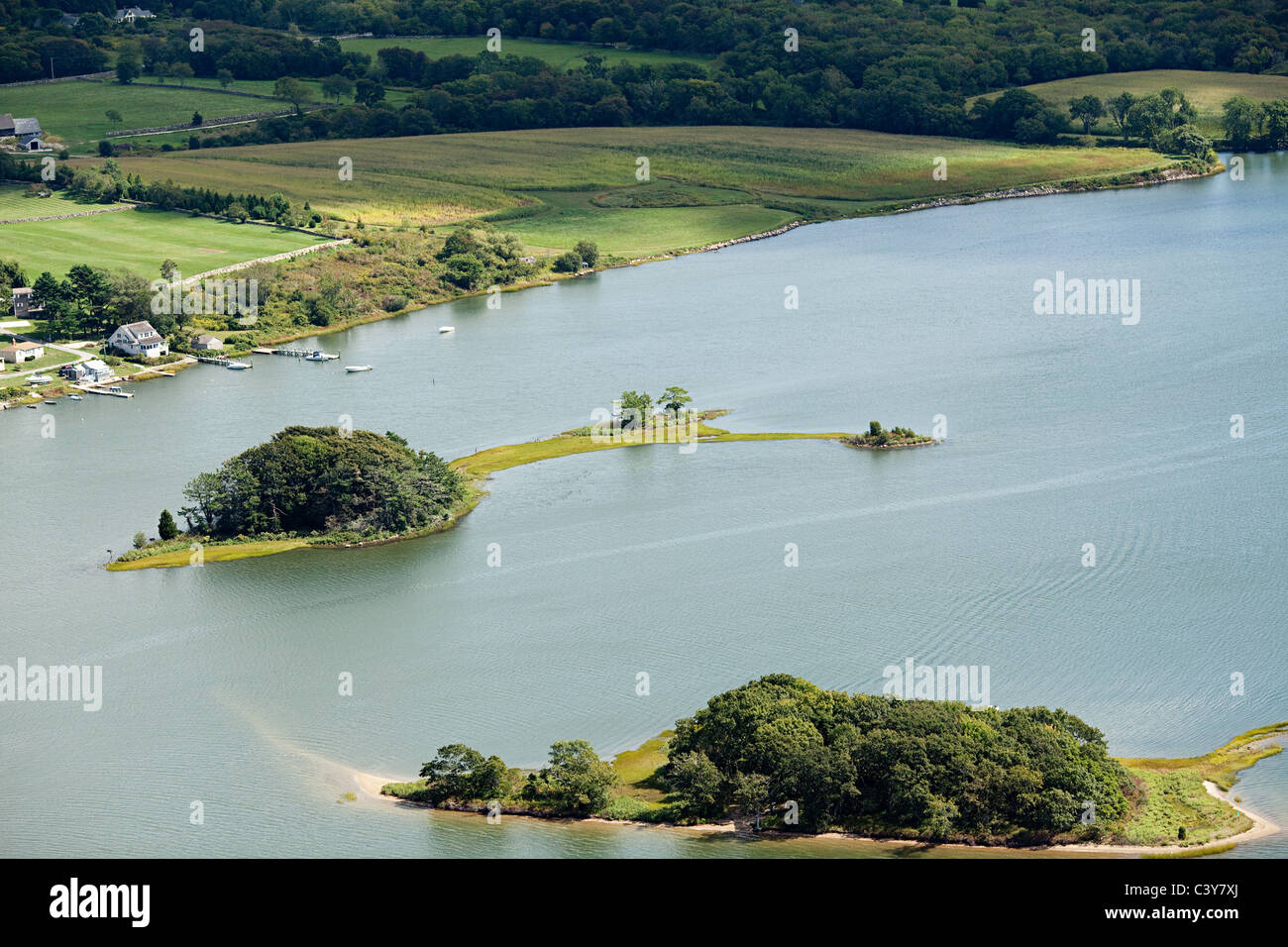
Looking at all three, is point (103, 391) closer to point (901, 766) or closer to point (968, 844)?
point (901, 766)

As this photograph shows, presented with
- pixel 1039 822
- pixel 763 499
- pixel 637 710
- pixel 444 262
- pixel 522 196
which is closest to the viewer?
pixel 1039 822

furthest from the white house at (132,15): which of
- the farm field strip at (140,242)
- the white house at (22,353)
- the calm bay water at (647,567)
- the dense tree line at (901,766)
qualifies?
the dense tree line at (901,766)

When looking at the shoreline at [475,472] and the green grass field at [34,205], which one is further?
the green grass field at [34,205]

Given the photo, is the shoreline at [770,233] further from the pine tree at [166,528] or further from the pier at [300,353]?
the pine tree at [166,528]

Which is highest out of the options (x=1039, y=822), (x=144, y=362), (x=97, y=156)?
(x=97, y=156)

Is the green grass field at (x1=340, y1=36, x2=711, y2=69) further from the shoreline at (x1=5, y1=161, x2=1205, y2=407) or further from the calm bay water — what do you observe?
the calm bay water

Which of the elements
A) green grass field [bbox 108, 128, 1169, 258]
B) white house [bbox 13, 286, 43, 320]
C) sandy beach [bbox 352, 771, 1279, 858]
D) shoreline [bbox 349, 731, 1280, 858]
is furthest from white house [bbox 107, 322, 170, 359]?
sandy beach [bbox 352, 771, 1279, 858]

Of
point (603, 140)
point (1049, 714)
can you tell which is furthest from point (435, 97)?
point (1049, 714)

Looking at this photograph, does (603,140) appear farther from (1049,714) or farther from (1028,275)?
(1049,714)

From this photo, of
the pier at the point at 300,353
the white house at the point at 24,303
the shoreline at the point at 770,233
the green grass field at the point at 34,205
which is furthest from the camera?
the green grass field at the point at 34,205
